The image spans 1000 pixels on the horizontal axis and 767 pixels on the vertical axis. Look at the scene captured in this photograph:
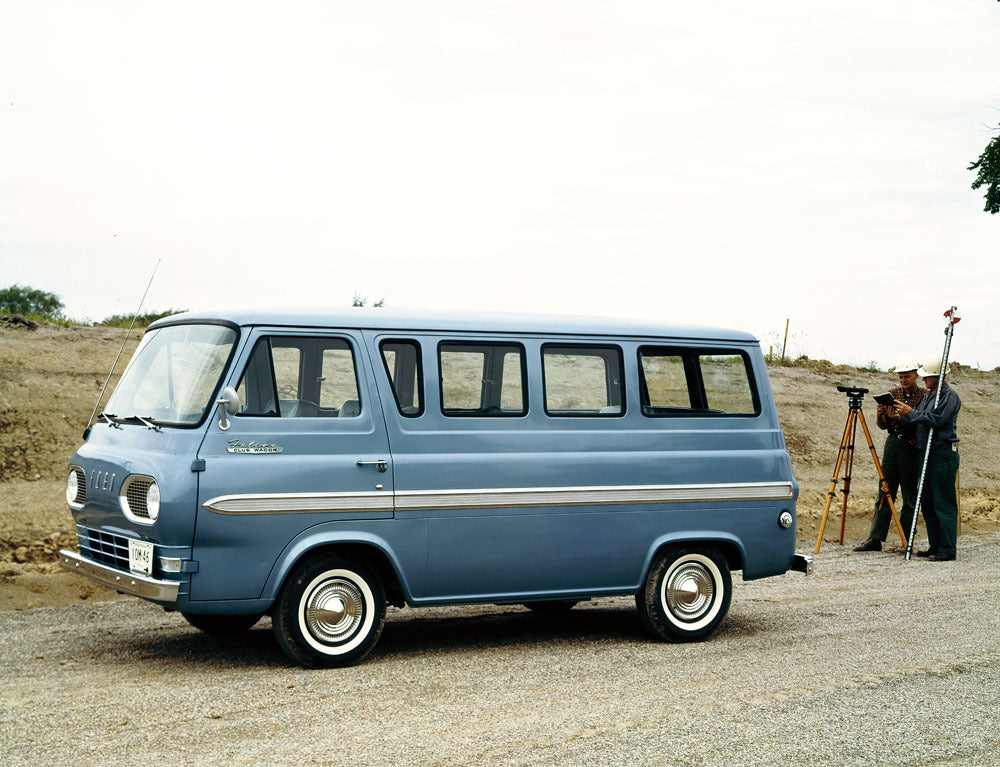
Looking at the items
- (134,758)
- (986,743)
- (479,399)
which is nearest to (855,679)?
(986,743)

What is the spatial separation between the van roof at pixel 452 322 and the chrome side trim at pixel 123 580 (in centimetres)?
174

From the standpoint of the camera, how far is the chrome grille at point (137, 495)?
724 centimetres

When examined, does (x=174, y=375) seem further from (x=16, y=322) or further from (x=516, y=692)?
(x=16, y=322)

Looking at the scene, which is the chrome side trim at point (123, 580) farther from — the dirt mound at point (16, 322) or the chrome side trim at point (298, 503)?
the dirt mound at point (16, 322)

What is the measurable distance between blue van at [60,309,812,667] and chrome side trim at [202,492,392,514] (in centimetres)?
1

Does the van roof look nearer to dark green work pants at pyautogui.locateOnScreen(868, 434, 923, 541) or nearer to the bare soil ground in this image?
the bare soil ground

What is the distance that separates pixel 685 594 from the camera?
8883mm

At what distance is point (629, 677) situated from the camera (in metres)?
7.54

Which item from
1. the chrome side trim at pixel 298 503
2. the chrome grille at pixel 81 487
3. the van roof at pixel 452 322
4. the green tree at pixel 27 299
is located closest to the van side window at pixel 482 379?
the van roof at pixel 452 322

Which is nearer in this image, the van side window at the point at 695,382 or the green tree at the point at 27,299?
the van side window at the point at 695,382

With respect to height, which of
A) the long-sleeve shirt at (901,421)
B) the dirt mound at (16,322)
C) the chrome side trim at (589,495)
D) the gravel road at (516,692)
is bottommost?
the gravel road at (516,692)

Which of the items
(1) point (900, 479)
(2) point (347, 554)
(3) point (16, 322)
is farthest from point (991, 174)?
(2) point (347, 554)

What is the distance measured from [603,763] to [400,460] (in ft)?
9.32

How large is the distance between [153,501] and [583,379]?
10.8 feet
